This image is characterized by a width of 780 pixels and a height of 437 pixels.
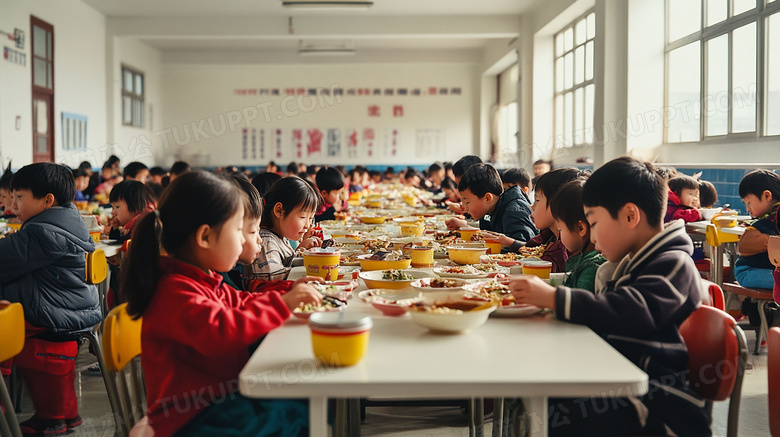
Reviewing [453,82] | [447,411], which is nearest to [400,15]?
[453,82]

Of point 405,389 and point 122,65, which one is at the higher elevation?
point 122,65

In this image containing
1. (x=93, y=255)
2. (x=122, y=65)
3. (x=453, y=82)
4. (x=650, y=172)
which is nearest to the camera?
(x=650, y=172)

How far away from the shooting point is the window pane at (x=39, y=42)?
284 inches

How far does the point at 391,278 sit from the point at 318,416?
705mm

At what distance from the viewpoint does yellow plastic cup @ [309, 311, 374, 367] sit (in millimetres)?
1006

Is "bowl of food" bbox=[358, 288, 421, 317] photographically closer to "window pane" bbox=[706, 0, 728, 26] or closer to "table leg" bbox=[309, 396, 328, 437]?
"table leg" bbox=[309, 396, 328, 437]

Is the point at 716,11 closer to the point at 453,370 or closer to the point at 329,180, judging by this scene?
the point at 329,180

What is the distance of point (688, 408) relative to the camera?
126 centimetres

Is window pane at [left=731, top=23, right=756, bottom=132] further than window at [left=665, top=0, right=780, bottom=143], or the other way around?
window pane at [left=731, top=23, right=756, bottom=132]

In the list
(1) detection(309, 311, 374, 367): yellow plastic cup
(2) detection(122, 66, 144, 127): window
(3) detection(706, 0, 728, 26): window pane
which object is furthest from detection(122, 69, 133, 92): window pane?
(1) detection(309, 311, 374, 367): yellow plastic cup

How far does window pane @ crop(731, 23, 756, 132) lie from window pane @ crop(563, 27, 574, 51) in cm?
346

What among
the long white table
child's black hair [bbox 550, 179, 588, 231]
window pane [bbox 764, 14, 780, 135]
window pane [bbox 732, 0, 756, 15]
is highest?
window pane [bbox 732, 0, 756, 15]

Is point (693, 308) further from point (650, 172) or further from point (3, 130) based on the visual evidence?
point (3, 130)

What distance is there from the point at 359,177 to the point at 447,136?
4211mm
